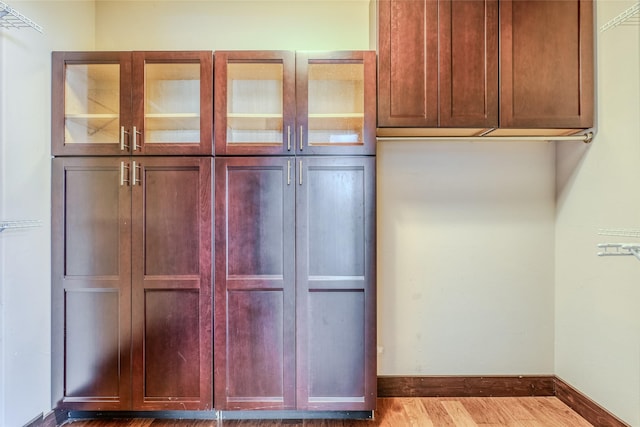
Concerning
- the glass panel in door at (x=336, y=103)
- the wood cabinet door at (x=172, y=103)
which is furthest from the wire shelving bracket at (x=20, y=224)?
the glass panel in door at (x=336, y=103)

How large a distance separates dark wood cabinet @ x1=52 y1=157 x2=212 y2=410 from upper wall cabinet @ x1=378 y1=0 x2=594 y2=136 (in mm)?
1265

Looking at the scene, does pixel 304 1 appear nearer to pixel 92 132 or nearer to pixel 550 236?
pixel 92 132

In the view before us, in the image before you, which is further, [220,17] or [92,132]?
[220,17]

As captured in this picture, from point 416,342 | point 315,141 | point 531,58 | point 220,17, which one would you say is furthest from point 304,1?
point 416,342

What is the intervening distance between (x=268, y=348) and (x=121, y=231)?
1.06m

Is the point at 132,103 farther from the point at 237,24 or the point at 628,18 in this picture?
the point at 628,18

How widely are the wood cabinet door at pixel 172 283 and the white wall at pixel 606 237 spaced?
2.20 meters

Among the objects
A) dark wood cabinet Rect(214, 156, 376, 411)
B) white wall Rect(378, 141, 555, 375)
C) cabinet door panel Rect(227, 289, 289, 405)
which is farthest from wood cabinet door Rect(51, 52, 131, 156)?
white wall Rect(378, 141, 555, 375)

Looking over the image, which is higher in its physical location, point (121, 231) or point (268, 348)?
point (121, 231)

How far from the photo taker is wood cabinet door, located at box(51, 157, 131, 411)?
189 cm

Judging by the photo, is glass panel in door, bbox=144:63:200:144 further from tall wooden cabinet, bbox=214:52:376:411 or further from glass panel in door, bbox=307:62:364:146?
glass panel in door, bbox=307:62:364:146

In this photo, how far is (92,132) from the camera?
197cm

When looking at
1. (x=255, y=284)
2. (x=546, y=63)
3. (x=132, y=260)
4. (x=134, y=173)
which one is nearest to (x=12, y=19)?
Answer: (x=134, y=173)

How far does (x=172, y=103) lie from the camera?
1.98 m
